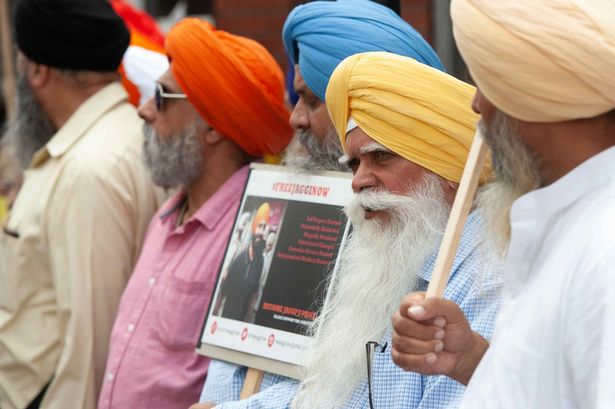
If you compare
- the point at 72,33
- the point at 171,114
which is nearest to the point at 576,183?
the point at 171,114

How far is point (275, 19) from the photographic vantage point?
324 inches

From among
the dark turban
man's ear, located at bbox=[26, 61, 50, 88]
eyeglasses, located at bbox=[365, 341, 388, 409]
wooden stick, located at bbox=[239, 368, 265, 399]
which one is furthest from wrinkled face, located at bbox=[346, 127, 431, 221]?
man's ear, located at bbox=[26, 61, 50, 88]

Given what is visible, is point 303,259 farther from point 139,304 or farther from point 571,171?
point 571,171

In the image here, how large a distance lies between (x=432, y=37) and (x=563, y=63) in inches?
218

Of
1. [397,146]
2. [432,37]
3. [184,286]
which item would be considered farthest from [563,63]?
[432,37]

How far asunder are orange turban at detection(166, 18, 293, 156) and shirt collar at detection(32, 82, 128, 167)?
2.53 feet

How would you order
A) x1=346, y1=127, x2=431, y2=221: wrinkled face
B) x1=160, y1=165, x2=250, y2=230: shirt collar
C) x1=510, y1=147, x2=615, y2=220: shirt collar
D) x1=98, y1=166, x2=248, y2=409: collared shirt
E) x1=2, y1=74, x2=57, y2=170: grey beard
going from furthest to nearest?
x1=2, y1=74, x2=57, y2=170: grey beard, x1=160, y1=165, x2=250, y2=230: shirt collar, x1=98, y1=166, x2=248, y2=409: collared shirt, x1=346, y1=127, x2=431, y2=221: wrinkled face, x1=510, y1=147, x2=615, y2=220: shirt collar

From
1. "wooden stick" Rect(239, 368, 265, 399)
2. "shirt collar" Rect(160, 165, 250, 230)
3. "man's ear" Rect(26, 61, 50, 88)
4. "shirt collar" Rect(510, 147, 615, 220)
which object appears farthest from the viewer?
"man's ear" Rect(26, 61, 50, 88)

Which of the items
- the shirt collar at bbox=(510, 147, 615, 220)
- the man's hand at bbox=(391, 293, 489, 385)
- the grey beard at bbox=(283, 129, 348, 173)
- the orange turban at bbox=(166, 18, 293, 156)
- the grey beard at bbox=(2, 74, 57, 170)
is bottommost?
the grey beard at bbox=(2, 74, 57, 170)

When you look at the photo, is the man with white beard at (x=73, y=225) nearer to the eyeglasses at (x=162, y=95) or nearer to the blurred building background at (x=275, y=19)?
the eyeglasses at (x=162, y=95)

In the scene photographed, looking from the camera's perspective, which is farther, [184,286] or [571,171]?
[184,286]

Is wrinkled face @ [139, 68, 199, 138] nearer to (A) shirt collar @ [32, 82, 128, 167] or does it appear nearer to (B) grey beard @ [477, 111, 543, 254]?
(A) shirt collar @ [32, 82, 128, 167]

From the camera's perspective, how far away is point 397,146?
325 cm

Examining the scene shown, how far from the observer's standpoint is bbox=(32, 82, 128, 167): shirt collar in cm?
506
